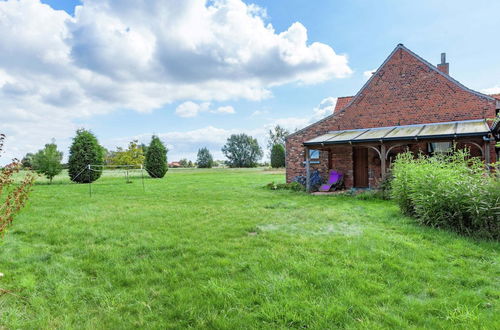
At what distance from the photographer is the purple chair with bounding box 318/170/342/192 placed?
1276 centimetres

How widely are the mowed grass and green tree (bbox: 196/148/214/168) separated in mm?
61049

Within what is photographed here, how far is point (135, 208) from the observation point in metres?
8.49

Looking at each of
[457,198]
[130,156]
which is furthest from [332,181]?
[130,156]

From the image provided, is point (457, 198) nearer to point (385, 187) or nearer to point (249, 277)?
point (249, 277)

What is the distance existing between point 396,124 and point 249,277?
12.4 m

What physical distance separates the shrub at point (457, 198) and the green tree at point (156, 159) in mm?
24084

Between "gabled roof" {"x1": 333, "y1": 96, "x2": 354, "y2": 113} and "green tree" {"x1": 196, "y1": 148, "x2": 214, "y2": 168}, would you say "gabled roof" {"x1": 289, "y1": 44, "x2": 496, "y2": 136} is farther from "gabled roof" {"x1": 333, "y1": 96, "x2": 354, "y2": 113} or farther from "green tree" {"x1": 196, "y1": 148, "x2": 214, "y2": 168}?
"green tree" {"x1": 196, "y1": 148, "x2": 214, "y2": 168}

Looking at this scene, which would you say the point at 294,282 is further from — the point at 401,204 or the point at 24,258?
the point at 401,204

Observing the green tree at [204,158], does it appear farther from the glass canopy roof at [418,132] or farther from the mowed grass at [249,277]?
the mowed grass at [249,277]

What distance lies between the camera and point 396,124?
42.5 feet

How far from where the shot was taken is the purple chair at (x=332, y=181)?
12.8 metres

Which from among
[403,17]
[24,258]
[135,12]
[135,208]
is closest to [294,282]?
[24,258]

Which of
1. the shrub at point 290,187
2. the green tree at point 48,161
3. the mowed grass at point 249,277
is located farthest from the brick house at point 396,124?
the green tree at point 48,161

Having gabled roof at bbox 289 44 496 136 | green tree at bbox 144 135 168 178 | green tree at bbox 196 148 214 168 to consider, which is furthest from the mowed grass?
green tree at bbox 196 148 214 168
